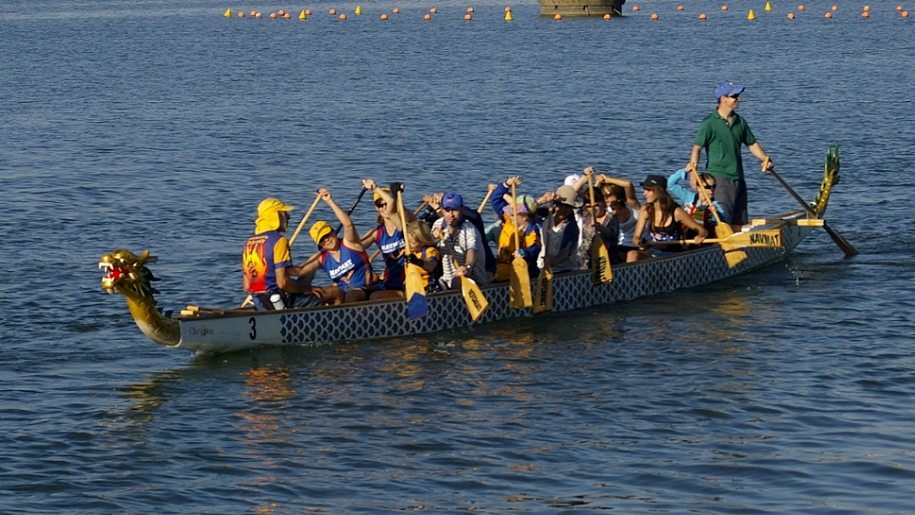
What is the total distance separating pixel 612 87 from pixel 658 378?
1259 inches

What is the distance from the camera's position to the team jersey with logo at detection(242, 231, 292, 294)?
49.5ft

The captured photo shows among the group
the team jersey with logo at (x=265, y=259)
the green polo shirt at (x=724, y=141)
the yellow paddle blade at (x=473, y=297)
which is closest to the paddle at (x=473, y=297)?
the yellow paddle blade at (x=473, y=297)

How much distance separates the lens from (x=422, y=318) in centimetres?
1631

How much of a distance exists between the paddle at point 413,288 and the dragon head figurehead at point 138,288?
264cm

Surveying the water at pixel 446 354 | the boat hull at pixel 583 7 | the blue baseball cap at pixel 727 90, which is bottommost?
the water at pixel 446 354

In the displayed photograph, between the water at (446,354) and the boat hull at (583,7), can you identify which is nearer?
the water at (446,354)

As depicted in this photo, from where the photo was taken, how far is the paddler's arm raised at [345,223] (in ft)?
49.9

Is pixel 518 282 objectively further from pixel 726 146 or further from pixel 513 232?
pixel 726 146

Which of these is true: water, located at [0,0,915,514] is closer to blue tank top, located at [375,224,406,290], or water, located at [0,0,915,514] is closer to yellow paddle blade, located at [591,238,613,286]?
yellow paddle blade, located at [591,238,613,286]

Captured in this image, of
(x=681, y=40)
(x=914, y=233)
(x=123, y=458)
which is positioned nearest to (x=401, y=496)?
(x=123, y=458)

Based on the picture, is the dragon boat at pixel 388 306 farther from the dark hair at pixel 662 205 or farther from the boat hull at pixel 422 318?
the dark hair at pixel 662 205

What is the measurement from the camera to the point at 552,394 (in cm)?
1435

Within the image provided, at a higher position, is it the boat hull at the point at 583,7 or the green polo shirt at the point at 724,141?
the boat hull at the point at 583,7

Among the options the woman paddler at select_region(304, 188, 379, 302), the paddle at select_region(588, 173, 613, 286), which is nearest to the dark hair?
the paddle at select_region(588, 173, 613, 286)
